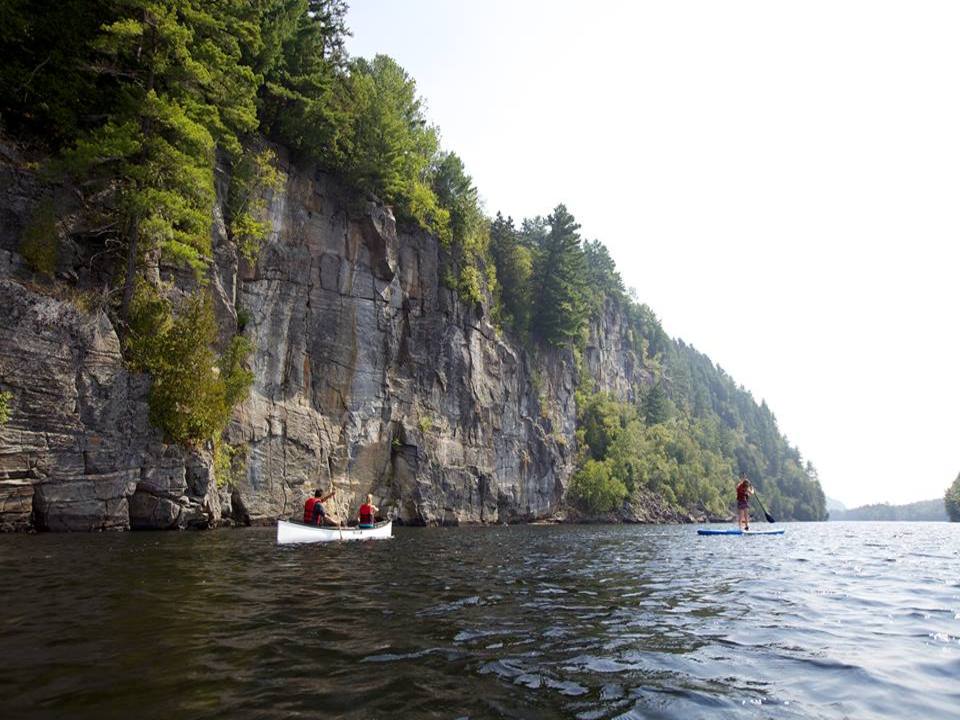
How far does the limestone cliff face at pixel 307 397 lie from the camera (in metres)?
21.0

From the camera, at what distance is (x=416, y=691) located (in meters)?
5.59

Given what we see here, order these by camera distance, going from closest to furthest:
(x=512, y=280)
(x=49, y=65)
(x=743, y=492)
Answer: (x=49, y=65) < (x=743, y=492) < (x=512, y=280)

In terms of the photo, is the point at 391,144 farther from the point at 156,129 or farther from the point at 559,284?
the point at 559,284

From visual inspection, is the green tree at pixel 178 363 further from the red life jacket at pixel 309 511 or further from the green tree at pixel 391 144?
the green tree at pixel 391 144

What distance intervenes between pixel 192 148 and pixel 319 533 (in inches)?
693

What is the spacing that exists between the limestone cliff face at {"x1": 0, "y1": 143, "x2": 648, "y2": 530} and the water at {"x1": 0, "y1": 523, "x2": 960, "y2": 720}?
8.67 metres

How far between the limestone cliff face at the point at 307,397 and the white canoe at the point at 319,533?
22.5 feet

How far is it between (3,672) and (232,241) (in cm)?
3158

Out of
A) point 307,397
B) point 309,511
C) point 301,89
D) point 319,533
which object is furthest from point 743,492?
point 301,89

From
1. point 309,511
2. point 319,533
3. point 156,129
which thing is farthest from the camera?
point 156,129

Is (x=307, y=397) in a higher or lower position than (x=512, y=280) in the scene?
lower

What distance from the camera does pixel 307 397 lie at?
3825 centimetres

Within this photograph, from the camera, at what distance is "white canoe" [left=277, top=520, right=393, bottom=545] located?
20.6 meters

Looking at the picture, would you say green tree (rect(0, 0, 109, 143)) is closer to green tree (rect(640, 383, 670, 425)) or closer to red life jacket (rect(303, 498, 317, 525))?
red life jacket (rect(303, 498, 317, 525))
